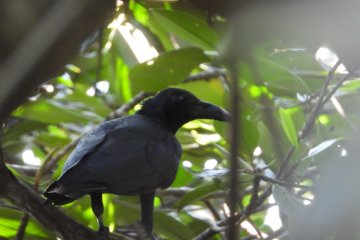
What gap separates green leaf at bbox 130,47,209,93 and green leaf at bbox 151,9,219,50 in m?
0.06

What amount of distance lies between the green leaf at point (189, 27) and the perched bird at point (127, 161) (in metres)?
0.34

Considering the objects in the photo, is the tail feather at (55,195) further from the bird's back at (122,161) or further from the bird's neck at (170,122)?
the bird's neck at (170,122)

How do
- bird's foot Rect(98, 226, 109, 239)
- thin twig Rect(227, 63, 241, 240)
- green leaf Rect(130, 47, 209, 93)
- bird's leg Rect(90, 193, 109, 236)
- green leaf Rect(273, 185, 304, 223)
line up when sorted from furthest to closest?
green leaf Rect(130, 47, 209, 93)
bird's leg Rect(90, 193, 109, 236)
bird's foot Rect(98, 226, 109, 239)
green leaf Rect(273, 185, 304, 223)
thin twig Rect(227, 63, 241, 240)

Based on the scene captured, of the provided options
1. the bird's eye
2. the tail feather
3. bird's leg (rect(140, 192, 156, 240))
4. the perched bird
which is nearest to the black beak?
the perched bird

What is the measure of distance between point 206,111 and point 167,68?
1.19 feet

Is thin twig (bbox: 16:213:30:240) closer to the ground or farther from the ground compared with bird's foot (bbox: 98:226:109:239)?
farther from the ground

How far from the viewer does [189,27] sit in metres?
2.93

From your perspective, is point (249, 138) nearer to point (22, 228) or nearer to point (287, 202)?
point (287, 202)

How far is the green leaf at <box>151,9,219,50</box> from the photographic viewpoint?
2.88m

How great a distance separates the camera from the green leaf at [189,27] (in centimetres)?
288

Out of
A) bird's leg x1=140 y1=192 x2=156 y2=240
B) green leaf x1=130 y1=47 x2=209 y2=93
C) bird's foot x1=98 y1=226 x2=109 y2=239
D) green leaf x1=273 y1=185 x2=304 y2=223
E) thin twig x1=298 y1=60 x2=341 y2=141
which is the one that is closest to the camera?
green leaf x1=273 y1=185 x2=304 y2=223

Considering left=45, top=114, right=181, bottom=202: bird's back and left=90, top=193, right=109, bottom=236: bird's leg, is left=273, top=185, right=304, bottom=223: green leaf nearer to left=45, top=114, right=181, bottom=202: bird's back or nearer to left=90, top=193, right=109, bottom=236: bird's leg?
left=45, top=114, right=181, bottom=202: bird's back

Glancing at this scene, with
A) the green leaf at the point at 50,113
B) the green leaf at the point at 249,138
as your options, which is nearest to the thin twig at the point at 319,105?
the green leaf at the point at 249,138

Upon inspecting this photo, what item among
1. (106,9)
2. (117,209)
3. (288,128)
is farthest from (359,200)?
(117,209)
